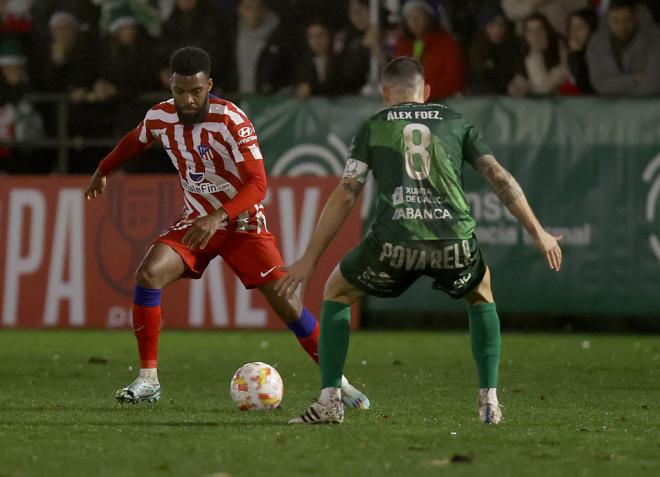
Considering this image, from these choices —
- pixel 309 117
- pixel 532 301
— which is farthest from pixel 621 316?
pixel 309 117

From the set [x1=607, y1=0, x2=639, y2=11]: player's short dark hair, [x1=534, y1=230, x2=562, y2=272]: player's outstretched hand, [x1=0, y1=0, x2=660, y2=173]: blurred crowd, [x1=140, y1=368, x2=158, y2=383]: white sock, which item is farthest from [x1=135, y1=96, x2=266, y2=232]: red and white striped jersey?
[x1=607, y1=0, x2=639, y2=11]: player's short dark hair

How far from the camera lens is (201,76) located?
9195mm

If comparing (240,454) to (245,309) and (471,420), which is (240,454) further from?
(245,309)

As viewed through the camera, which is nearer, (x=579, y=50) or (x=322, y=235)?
(x=322, y=235)

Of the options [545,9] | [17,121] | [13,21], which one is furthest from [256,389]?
[13,21]

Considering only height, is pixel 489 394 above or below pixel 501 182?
below

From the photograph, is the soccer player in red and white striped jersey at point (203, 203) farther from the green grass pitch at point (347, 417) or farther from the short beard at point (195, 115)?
the green grass pitch at point (347, 417)

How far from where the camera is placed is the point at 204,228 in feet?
29.2

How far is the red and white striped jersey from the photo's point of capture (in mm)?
9383

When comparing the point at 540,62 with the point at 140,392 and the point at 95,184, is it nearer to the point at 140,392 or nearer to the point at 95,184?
the point at 95,184

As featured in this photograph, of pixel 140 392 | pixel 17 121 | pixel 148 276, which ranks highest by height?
pixel 17 121

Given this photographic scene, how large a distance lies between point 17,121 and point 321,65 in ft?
11.5

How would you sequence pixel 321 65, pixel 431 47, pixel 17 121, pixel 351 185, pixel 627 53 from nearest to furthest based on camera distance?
pixel 351 185
pixel 431 47
pixel 627 53
pixel 321 65
pixel 17 121

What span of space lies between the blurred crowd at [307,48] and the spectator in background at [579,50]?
1 cm
